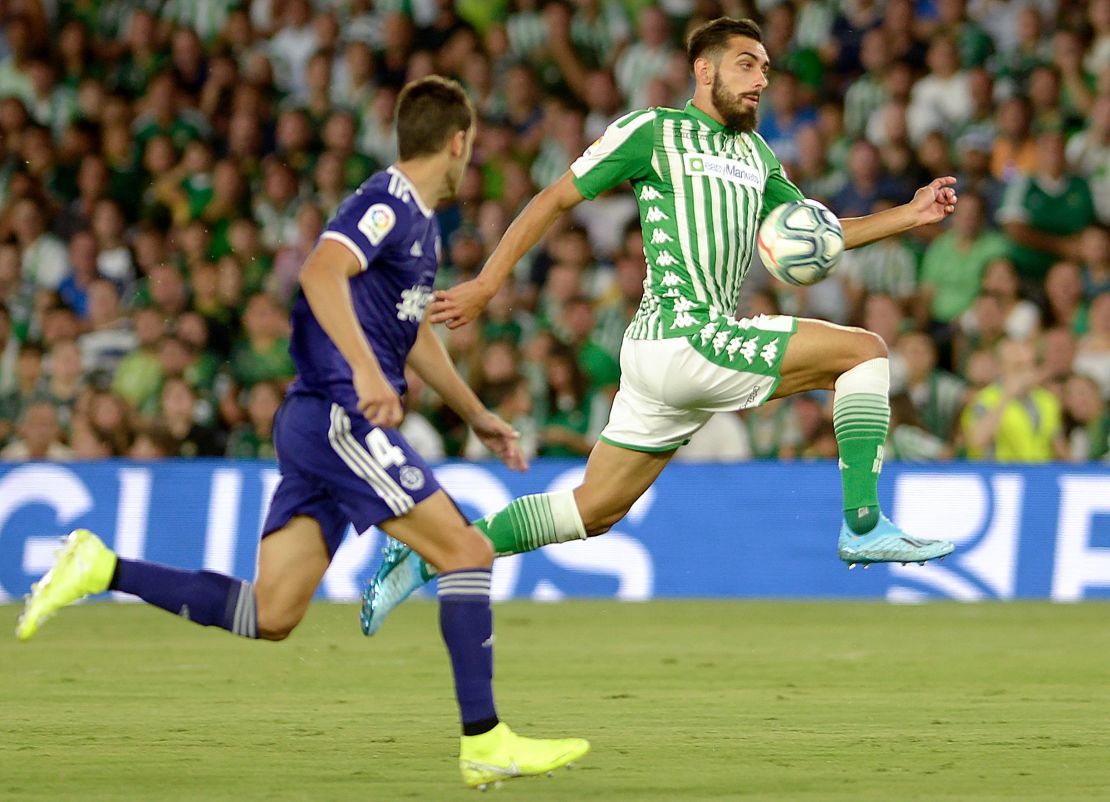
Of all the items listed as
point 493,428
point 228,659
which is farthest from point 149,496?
point 493,428

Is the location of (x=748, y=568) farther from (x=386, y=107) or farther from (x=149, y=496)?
(x=386, y=107)

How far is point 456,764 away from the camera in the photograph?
557 cm

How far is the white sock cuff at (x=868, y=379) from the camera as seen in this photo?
20.6ft

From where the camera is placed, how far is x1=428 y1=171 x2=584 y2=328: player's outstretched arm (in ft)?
19.7

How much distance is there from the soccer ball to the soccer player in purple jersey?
4.88 feet

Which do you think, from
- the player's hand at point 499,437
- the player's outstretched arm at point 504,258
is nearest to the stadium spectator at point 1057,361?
the player's outstretched arm at point 504,258

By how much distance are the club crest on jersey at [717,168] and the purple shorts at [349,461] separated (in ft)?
6.20

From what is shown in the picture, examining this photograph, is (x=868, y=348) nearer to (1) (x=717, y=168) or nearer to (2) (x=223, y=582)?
(1) (x=717, y=168)

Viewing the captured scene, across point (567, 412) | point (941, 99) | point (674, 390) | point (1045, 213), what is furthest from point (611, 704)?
point (941, 99)

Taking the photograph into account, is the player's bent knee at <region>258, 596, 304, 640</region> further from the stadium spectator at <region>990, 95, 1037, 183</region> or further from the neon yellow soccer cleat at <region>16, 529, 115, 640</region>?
the stadium spectator at <region>990, 95, 1037, 183</region>

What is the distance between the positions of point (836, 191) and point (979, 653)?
5.18 metres

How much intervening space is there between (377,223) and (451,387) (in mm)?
802

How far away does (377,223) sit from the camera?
5180mm

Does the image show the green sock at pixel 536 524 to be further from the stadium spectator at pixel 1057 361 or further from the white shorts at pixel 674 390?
the stadium spectator at pixel 1057 361
